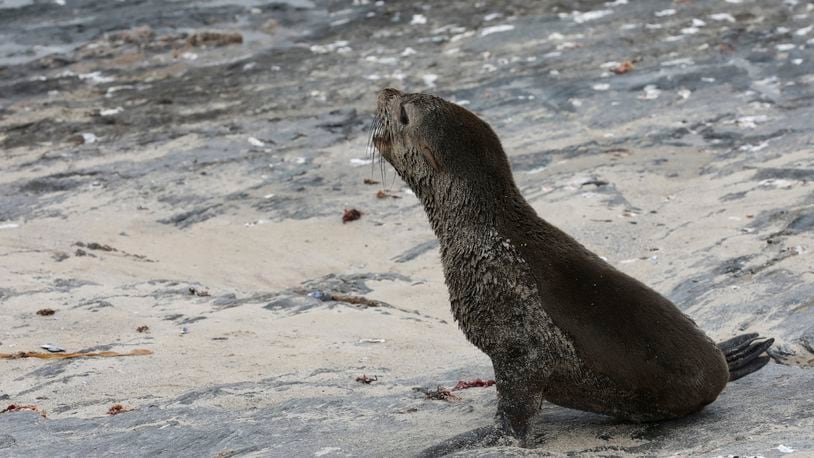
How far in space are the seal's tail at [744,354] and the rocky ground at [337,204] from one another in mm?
91

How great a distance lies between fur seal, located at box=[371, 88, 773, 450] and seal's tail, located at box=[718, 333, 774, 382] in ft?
0.05

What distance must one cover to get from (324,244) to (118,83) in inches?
233

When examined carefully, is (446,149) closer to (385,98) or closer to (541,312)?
(385,98)

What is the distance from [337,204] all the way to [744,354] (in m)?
5.30

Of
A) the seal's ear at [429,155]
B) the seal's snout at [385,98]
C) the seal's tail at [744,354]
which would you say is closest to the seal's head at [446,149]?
the seal's ear at [429,155]

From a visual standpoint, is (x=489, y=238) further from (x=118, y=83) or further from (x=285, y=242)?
(x=118, y=83)

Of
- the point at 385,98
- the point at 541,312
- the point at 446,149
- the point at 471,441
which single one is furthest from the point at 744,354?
the point at 385,98

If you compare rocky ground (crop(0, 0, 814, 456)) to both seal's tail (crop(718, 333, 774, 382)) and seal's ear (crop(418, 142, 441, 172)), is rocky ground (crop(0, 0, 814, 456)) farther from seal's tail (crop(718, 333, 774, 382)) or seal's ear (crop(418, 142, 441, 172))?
seal's ear (crop(418, 142, 441, 172))

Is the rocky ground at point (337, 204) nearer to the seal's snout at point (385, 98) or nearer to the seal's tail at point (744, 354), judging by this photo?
the seal's tail at point (744, 354)

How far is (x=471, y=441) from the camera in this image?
477 cm

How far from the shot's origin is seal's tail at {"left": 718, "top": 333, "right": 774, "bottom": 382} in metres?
5.32

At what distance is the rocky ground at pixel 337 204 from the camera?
530 centimetres

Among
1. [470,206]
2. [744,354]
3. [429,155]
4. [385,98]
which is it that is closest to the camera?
[470,206]

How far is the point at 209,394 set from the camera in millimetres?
5648
